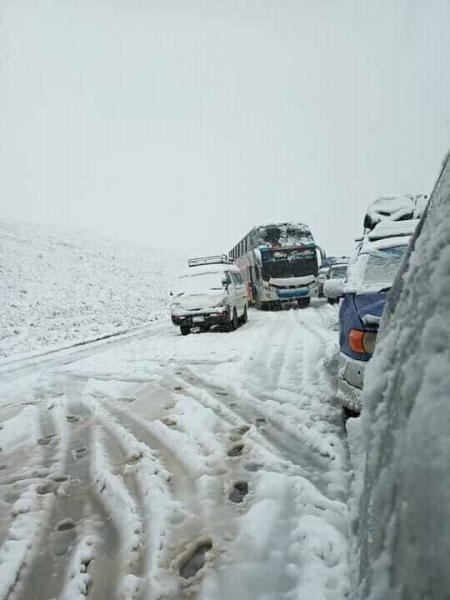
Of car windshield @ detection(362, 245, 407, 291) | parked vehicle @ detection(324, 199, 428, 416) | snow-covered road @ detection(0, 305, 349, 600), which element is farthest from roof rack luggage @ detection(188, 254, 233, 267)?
car windshield @ detection(362, 245, 407, 291)

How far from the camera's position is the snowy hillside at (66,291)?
15641mm

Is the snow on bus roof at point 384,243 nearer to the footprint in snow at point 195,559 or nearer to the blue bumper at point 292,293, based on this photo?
the footprint in snow at point 195,559

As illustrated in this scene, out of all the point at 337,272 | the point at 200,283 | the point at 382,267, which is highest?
the point at 382,267

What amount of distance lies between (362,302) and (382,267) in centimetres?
71

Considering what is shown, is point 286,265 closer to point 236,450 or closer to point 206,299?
point 206,299

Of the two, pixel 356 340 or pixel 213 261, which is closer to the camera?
pixel 356 340

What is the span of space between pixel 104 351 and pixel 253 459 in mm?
7367

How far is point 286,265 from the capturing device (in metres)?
18.2

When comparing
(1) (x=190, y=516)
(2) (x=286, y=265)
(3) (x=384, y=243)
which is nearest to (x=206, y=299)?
(2) (x=286, y=265)

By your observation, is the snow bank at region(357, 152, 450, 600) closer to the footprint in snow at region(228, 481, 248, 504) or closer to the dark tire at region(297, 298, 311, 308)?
the footprint in snow at region(228, 481, 248, 504)

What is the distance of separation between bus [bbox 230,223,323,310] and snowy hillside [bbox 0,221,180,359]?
578 centimetres

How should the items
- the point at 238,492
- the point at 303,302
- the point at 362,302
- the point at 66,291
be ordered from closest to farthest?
the point at 238,492 < the point at 362,302 < the point at 303,302 < the point at 66,291

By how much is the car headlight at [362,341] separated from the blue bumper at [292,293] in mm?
14320

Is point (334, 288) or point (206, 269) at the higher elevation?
point (334, 288)
